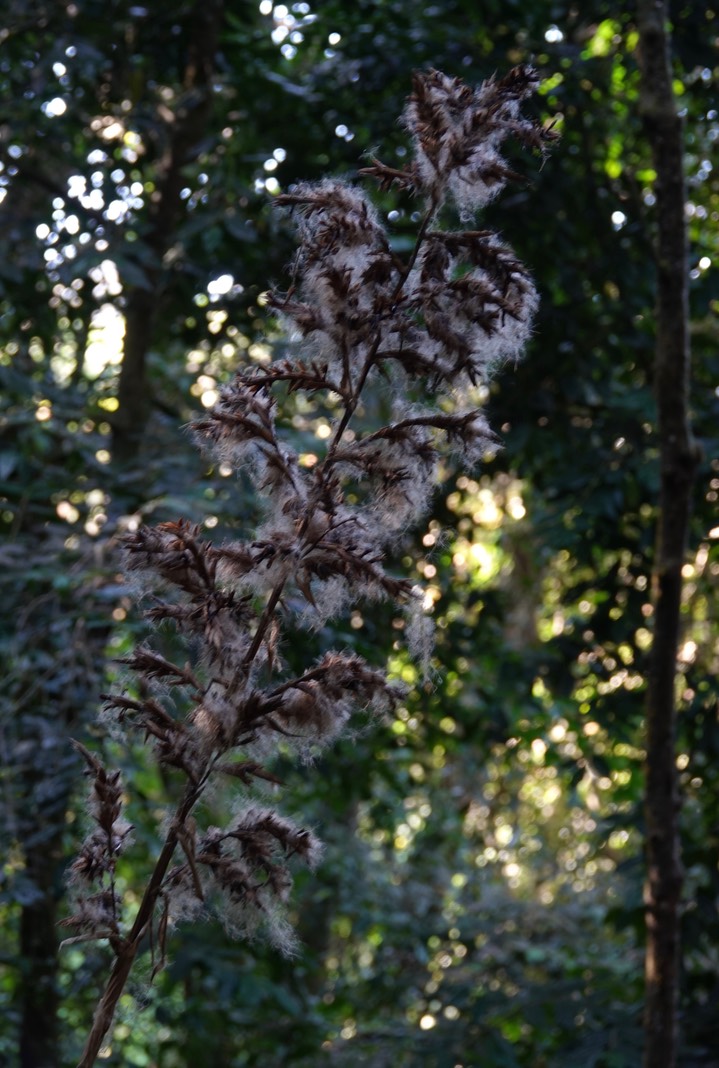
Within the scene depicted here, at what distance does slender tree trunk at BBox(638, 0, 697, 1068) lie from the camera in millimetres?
2074

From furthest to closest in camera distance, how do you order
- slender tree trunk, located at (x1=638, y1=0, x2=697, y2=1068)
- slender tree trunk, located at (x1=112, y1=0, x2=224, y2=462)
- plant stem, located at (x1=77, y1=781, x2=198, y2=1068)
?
→ 1. slender tree trunk, located at (x1=112, y1=0, x2=224, y2=462)
2. slender tree trunk, located at (x1=638, y1=0, x2=697, y2=1068)
3. plant stem, located at (x1=77, y1=781, x2=198, y2=1068)

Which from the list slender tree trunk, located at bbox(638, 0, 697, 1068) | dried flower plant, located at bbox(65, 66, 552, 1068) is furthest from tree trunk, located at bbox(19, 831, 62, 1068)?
dried flower plant, located at bbox(65, 66, 552, 1068)

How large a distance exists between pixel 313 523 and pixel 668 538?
4.49ft

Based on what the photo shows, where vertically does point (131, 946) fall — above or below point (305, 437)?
below

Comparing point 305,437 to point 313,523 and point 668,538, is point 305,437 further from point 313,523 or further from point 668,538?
point 313,523

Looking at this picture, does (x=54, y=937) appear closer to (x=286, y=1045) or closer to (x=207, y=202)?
(x=286, y=1045)

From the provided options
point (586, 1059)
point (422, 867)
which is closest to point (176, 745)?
point (586, 1059)

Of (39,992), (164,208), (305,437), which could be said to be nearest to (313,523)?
(305,437)

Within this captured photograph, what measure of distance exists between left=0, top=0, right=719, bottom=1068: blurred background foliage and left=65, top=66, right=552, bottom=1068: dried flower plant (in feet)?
4.92

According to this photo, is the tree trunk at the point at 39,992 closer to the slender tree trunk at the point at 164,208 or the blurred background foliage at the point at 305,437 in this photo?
the blurred background foliage at the point at 305,437

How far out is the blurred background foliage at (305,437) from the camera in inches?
113

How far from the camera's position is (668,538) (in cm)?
211

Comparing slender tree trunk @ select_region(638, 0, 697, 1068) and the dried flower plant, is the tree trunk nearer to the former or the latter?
slender tree trunk @ select_region(638, 0, 697, 1068)

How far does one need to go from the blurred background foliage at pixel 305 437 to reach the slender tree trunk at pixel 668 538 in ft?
1.47
